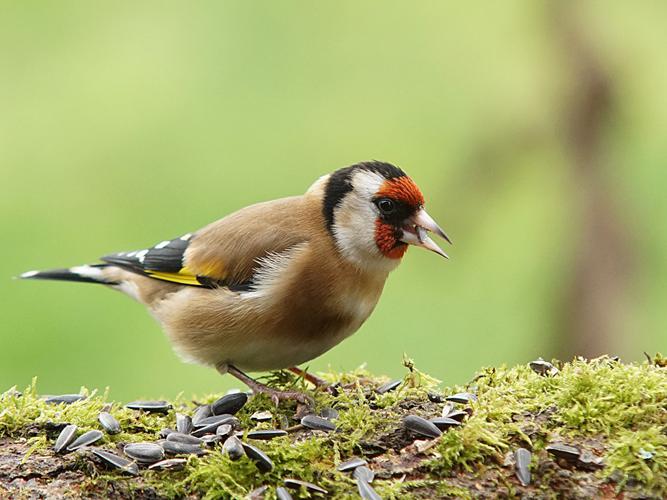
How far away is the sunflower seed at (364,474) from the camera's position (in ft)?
12.6

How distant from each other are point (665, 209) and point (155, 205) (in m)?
5.67

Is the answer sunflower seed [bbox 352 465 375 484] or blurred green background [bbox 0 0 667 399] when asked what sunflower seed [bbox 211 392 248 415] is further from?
blurred green background [bbox 0 0 667 399]

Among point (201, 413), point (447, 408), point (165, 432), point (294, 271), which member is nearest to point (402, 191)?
point (294, 271)

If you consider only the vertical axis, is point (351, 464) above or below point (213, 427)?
above

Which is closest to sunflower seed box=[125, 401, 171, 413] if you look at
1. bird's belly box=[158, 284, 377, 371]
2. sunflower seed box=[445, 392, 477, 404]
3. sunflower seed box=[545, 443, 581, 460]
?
bird's belly box=[158, 284, 377, 371]

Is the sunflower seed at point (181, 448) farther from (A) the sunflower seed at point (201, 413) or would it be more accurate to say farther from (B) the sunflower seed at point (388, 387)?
(B) the sunflower seed at point (388, 387)

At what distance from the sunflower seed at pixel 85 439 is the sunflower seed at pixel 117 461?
115mm

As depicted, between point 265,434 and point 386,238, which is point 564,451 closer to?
point 265,434

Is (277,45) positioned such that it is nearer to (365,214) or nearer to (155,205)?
(155,205)

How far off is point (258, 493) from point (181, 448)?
464 millimetres

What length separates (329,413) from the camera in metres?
4.59

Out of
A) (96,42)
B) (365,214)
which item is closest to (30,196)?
(96,42)

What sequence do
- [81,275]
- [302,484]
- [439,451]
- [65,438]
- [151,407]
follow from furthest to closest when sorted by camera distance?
[81,275] → [151,407] → [65,438] → [439,451] → [302,484]

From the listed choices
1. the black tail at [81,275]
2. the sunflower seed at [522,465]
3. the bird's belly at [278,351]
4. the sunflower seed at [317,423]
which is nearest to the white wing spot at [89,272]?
the black tail at [81,275]
